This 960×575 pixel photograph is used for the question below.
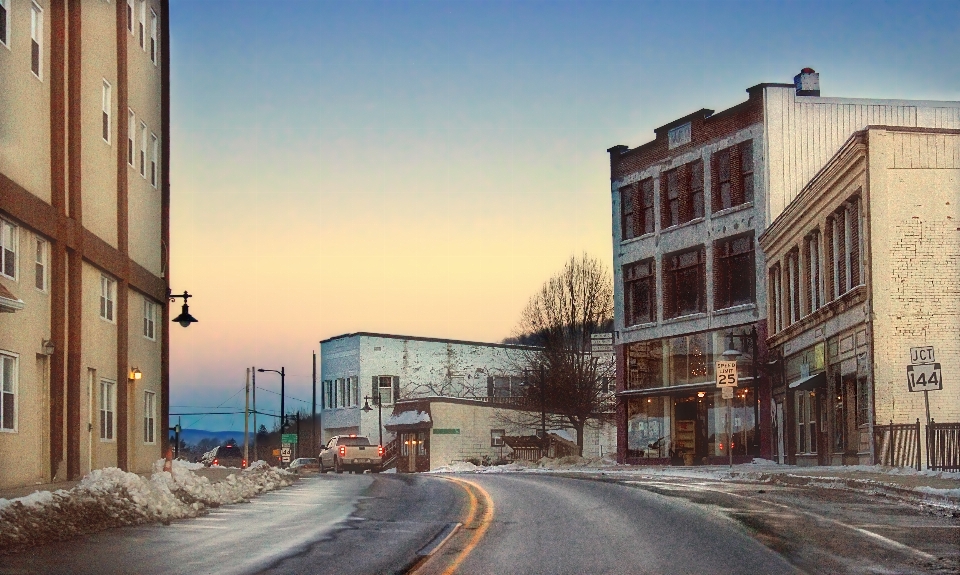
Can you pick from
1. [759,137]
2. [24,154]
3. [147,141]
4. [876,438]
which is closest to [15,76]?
[24,154]

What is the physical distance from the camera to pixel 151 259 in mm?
33844

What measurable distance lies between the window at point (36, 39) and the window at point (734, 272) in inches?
1199

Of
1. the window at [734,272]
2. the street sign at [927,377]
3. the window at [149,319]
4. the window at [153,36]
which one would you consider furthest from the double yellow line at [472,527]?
the window at [734,272]

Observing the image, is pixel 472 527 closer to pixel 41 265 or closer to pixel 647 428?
pixel 41 265

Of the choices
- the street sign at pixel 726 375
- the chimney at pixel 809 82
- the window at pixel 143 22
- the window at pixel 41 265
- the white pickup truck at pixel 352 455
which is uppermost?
the chimney at pixel 809 82

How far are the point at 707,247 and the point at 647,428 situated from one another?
8.91 metres

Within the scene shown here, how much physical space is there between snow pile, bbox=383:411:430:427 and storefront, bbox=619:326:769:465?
2013 centimetres

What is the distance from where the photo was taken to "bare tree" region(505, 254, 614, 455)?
6662 cm

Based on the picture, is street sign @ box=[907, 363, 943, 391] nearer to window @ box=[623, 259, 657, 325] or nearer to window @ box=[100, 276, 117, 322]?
window @ box=[100, 276, 117, 322]

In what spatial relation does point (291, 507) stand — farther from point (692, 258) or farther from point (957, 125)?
point (957, 125)

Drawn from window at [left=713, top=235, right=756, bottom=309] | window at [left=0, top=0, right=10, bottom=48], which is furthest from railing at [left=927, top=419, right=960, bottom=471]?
window at [left=0, top=0, right=10, bottom=48]

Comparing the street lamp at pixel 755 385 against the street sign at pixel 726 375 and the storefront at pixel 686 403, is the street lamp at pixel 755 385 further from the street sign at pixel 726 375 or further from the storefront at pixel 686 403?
the street sign at pixel 726 375

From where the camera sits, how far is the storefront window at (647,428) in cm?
5216

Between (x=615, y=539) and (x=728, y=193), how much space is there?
3573 cm
